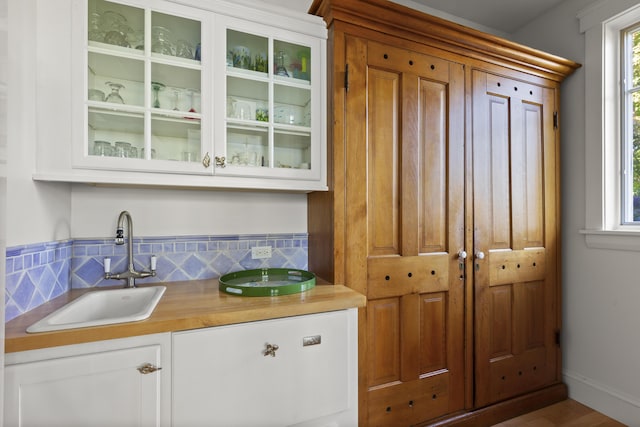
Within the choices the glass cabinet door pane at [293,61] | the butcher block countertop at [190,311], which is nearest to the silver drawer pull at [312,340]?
the butcher block countertop at [190,311]

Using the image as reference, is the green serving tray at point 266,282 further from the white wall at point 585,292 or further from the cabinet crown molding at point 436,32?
the white wall at point 585,292

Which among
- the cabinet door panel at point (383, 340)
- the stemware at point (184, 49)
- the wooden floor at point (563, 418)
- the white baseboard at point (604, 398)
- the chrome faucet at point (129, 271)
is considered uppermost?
the stemware at point (184, 49)

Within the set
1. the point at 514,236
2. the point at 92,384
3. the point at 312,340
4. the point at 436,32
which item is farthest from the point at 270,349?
the point at 436,32

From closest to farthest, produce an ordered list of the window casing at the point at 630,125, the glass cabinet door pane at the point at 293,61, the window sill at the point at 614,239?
1. the glass cabinet door pane at the point at 293,61
2. the window sill at the point at 614,239
3. the window casing at the point at 630,125

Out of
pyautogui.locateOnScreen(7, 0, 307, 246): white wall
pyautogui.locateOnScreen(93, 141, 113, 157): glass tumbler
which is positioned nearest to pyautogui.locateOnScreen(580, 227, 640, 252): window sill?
pyautogui.locateOnScreen(7, 0, 307, 246): white wall

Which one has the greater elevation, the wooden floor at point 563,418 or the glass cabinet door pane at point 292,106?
the glass cabinet door pane at point 292,106

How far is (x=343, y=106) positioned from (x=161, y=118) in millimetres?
840

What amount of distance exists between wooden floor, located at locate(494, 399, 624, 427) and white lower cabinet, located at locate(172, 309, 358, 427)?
4.22 ft

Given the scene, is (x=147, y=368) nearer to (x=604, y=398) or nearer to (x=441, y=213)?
(x=441, y=213)

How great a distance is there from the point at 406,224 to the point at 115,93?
4.86ft

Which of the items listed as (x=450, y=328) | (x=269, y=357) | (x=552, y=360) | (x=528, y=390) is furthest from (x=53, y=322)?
(x=552, y=360)

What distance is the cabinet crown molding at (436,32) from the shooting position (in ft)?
5.19

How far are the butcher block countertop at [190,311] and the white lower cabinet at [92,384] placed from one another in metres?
0.04

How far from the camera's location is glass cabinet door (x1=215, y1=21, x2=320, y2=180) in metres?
1.50
